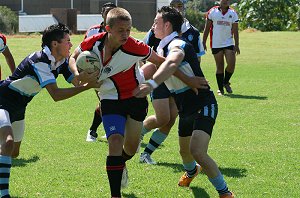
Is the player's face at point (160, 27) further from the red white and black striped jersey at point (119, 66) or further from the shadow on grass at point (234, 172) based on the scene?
the shadow on grass at point (234, 172)

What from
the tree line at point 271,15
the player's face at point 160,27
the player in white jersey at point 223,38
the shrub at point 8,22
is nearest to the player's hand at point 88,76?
the player's face at point 160,27

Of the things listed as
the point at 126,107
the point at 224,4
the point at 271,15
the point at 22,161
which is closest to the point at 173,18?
the point at 126,107

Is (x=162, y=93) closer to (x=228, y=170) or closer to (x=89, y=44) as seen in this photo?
(x=228, y=170)

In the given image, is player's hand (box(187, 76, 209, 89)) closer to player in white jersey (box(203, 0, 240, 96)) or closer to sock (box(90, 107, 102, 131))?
sock (box(90, 107, 102, 131))

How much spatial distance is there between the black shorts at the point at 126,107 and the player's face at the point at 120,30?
1.99 feet

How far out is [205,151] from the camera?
649cm

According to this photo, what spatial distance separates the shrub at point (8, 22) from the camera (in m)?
41.5

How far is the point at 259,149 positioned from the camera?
9.47 metres

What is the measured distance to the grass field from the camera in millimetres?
7219

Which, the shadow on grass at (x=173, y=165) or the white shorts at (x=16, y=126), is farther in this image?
the shadow on grass at (x=173, y=165)

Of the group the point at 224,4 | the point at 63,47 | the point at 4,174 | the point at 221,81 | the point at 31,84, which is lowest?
the point at 221,81

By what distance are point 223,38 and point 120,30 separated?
10211mm

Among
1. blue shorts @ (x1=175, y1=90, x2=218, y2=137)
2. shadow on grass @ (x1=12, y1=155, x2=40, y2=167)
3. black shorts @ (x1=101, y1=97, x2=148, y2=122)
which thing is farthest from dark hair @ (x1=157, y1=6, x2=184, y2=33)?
shadow on grass @ (x1=12, y1=155, x2=40, y2=167)

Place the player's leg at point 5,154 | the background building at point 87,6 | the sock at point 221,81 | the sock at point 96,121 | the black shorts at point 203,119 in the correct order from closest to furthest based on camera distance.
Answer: the player's leg at point 5,154
the black shorts at point 203,119
the sock at point 96,121
the sock at point 221,81
the background building at point 87,6
